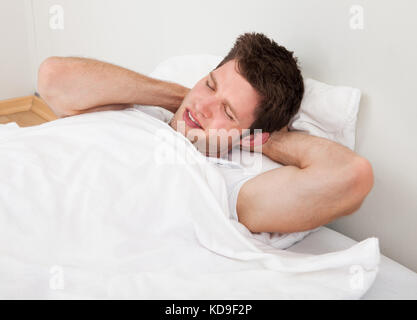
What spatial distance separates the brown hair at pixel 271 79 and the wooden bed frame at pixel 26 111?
1.94m

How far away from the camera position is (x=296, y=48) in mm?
1285

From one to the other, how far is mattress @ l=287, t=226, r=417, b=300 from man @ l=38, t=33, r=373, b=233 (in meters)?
0.10

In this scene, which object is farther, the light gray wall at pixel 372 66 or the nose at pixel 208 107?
the nose at pixel 208 107

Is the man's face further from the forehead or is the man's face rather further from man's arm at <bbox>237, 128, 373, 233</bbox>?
man's arm at <bbox>237, 128, 373, 233</bbox>

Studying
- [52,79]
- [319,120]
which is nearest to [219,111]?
[319,120]

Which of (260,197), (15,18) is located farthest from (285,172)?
(15,18)

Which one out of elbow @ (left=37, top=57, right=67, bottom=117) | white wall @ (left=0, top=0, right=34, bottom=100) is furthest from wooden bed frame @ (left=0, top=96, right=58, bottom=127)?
elbow @ (left=37, top=57, right=67, bottom=117)

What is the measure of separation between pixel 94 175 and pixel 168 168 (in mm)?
178

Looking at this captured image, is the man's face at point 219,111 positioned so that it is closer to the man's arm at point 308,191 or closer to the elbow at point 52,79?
the man's arm at point 308,191

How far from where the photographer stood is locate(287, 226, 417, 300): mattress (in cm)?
88

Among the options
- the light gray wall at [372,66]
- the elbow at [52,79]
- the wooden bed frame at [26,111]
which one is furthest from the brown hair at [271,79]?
the wooden bed frame at [26,111]

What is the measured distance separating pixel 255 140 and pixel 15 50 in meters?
2.16

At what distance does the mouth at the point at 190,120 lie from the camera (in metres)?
1.20
